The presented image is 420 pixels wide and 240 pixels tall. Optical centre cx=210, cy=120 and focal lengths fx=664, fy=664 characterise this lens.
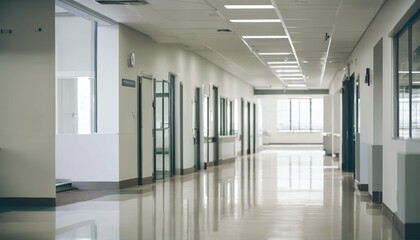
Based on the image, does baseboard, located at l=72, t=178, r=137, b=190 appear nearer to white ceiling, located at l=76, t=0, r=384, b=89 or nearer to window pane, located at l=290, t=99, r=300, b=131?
white ceiling, located at l=76, t=0, r=384, b=89

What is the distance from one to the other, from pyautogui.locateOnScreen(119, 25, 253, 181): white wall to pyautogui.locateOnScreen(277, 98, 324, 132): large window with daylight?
2615 centimetres

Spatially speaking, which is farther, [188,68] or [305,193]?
[188,68]

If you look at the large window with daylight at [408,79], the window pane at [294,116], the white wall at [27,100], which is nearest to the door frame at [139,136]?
the white wall at [27,100]

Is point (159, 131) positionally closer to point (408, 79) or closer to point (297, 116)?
point (408, 79)

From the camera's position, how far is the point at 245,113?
109 feet

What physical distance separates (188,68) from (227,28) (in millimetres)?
4996

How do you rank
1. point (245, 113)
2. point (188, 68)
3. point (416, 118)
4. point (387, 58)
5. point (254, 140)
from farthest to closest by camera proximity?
point (254, 140)
point (245, 113)
point (188, 68)
point (387, 58)
point (416, 118)

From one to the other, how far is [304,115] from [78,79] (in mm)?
36680

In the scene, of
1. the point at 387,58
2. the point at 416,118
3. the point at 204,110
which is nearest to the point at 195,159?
the point at 204,110

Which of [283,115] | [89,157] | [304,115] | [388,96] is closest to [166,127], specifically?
[89,157]

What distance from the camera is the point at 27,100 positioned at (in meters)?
10.8

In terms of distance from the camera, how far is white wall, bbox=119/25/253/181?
1365 centimetres

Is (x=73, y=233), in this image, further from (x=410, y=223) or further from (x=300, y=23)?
(x=300, y=23)

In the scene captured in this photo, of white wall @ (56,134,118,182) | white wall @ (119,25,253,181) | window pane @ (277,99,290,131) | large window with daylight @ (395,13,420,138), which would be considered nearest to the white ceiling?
white wall @ (119,25,253,181)
